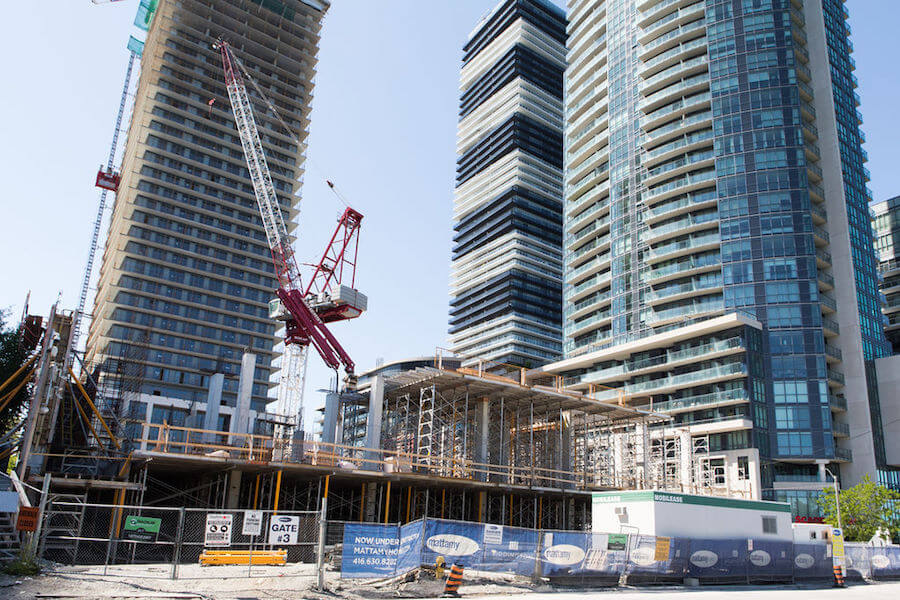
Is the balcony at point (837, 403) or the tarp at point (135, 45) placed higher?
the tarp at point (135, 45)

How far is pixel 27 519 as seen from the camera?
22.6 meters

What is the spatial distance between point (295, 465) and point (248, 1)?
342 feet

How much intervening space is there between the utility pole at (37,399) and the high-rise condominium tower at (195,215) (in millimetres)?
58405

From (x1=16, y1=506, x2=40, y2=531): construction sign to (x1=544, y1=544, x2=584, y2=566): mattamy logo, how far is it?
1742cm

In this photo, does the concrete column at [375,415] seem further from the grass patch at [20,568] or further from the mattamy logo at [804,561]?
the mattamy logo at [804,561]

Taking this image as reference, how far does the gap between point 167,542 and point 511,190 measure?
Answer: 146 metres

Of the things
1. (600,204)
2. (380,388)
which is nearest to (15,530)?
(380,388)

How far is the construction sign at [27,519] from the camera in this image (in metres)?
22.5

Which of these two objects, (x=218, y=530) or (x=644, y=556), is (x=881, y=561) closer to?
(x=644, y=556)

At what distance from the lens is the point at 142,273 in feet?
318

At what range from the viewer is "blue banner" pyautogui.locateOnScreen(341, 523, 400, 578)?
74.0ft

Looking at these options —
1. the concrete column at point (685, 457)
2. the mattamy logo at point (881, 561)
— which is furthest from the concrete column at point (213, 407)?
the mattamy logo at point (881, 561)

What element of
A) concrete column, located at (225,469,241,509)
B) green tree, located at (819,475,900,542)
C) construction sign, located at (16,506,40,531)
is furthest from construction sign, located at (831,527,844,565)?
construction sign, located at (16,506,40,531)

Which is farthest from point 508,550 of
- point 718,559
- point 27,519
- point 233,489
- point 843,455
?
point 843,455
